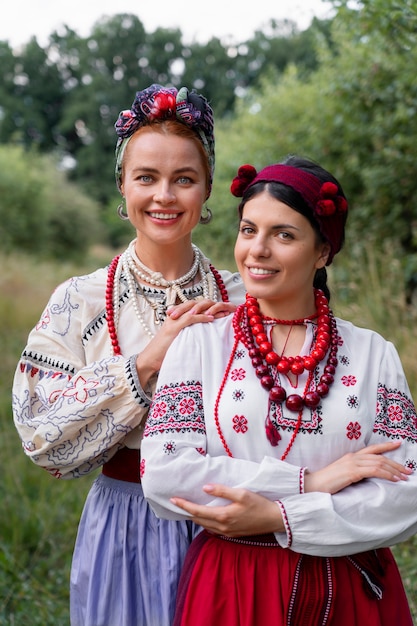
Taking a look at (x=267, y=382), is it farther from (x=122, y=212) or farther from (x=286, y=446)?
(x=122, y=212)

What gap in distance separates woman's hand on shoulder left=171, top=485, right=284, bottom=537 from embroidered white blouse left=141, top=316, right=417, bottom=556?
2 cm

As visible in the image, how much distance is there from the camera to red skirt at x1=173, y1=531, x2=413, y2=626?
6.23 ft

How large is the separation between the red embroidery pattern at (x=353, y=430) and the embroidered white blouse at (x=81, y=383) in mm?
583

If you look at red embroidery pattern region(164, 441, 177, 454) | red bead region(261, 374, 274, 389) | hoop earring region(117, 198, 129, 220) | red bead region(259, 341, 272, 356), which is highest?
hoop earring region(117, 198, 129, 220)

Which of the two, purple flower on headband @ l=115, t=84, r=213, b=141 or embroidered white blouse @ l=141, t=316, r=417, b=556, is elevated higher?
purple flower on headband @ l=115, t=84, r=213, b=141

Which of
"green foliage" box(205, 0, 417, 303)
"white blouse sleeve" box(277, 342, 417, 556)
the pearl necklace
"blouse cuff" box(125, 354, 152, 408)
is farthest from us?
"green foliage" box(205, 0, 417, 303)

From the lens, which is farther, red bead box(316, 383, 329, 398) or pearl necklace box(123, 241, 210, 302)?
pearl necklace box(123, 241, 210, 302)

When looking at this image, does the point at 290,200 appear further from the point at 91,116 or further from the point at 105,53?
the point at 105,53

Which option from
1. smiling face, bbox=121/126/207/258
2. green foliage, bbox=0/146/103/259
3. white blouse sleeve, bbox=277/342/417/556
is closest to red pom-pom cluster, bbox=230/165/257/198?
smiling face, bbox=121/126/207/258

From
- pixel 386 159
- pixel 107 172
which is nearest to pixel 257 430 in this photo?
pixel 386 159

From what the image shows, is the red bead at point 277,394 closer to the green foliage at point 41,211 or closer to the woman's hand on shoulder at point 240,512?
the woman's hand on shoulder at point 240,512

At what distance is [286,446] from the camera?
1.94m

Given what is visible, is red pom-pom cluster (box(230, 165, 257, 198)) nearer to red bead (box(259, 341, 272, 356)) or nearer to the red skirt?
red bead (box(259, 341, 272, 356))

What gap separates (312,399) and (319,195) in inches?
21.0
